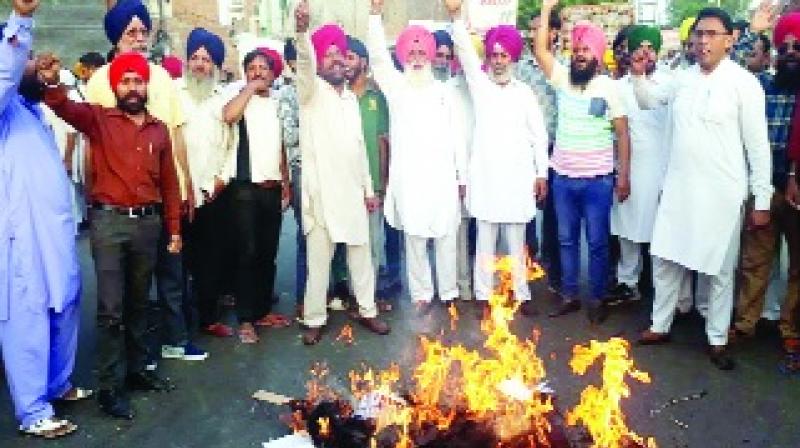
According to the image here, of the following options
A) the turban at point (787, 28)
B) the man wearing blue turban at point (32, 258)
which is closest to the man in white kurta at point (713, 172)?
the turban at point (787, 28)

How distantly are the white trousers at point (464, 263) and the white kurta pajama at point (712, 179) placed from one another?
185 centimetres

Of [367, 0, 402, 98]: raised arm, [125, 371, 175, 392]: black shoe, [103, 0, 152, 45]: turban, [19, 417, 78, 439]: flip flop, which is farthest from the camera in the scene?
[367, 0, 402, 98]: raised arm

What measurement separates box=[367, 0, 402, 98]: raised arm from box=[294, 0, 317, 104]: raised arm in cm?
64

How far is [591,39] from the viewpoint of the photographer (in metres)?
6.54

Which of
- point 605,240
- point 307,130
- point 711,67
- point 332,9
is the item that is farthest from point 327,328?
point 332,9

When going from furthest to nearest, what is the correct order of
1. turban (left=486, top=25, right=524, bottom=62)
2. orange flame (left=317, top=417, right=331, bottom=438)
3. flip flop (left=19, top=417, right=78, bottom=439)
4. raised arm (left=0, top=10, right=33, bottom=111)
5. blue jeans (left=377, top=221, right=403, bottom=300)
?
blue jeans (left=377, top=221, right=403, bottom=300) < turban (left=486, top=25, right=524, bottom=62) < flip flop (left=19, top=417, right=78, bottom=439) < orange flame (left=317, top=417, right=331, bottom=438) < raised arm (left=0, top=10, right=33, bottom=111)

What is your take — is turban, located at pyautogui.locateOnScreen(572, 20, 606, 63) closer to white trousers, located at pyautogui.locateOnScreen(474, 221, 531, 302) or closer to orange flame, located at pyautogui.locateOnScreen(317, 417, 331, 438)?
white trousers, located at pyautogui.locateOnScreen(474, 221, 531, 302)

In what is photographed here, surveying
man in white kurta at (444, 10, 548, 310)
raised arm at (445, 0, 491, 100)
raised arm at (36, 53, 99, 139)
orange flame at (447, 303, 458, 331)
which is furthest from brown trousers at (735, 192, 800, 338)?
raised arm at (36, 53, 99, 139)

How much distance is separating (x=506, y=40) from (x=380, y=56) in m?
1.12

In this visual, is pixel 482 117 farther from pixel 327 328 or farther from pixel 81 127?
pixel 81 127

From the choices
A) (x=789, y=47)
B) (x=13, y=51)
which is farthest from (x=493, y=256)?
(x=13, y=51)

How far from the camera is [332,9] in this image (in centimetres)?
1010

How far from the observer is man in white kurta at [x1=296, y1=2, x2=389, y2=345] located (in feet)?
20.5

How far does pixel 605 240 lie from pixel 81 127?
4550mm
